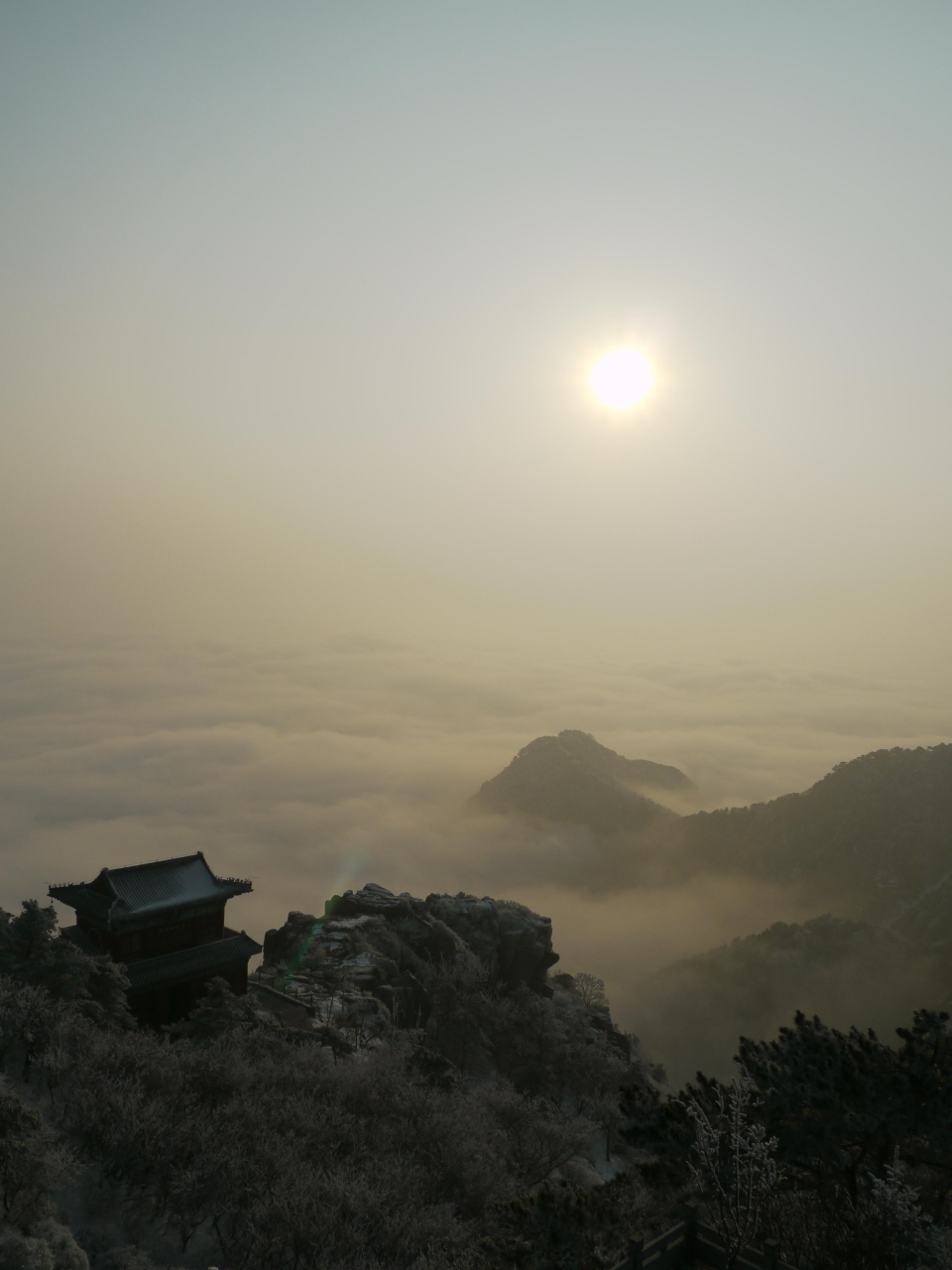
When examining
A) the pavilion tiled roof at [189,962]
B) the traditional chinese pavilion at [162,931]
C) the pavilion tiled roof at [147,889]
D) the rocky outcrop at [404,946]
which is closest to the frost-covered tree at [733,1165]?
the pavilion tiled roof at [189,962]

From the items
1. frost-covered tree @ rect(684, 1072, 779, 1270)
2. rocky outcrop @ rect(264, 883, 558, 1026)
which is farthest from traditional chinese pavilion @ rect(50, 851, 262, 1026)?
frost-covered tree @ rect(684, 1072, 779, 1270)

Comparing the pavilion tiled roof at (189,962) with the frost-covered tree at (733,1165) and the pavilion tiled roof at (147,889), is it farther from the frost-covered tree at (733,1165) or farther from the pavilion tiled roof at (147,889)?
the frost-covered tree at (733,1165)

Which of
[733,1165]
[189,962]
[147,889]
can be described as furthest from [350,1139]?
[147,889]

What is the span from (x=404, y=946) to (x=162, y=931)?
33566mm

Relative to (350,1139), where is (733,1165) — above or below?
above

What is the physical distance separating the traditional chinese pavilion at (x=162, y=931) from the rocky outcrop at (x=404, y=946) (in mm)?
14980

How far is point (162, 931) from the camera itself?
5053 cm

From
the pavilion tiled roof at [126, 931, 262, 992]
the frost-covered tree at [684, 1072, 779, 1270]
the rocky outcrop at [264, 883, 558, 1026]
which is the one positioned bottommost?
the rocky outcrop at [264, 883, 558, 1026]

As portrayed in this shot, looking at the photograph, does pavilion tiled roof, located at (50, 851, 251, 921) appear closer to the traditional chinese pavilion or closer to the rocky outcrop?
the traditional chinese pavilion

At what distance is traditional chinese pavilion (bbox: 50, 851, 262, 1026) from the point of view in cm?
4816

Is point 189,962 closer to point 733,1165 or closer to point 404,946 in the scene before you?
point 404,946

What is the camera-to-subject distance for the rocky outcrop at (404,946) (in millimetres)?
68250

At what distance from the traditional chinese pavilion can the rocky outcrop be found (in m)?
15.0

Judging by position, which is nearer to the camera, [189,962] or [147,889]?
[189,962]
